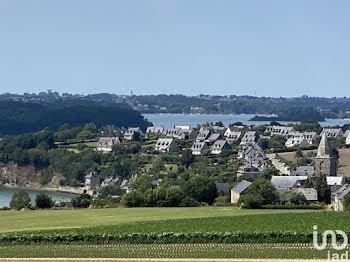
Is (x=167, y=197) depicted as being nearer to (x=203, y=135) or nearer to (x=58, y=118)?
(x=203, y=135)

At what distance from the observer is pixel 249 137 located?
99.2m

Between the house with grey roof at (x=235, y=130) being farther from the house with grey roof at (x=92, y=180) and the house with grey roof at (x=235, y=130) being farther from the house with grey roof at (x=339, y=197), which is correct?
the house with grey roof at (x=339, y=197)

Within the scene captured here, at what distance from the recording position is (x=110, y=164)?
88.2 meters

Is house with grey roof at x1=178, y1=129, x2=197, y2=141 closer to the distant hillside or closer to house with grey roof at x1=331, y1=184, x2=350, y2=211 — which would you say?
house with grey roof at x1=331, y1=184, x2=350, y2=211

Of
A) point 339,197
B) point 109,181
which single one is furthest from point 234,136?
point 339,197

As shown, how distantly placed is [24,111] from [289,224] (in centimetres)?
14401

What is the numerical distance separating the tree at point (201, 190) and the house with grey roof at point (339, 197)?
6.11 meters

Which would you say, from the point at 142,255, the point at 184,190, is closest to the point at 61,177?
the point at 184,190

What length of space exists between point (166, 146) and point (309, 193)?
41023 mm

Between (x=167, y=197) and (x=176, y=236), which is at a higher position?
(x=176, y=236)

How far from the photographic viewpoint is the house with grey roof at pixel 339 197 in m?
46.1

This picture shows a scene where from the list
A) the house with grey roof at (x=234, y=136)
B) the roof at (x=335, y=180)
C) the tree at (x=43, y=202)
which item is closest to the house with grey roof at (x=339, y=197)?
the roof at (x=335, y=180)

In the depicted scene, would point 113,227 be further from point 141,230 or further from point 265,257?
point 265,257

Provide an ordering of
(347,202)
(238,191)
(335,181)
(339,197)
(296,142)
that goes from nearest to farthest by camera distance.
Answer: (347,202)
(339,197)
(238,191)
(335,181)
(296,142)
